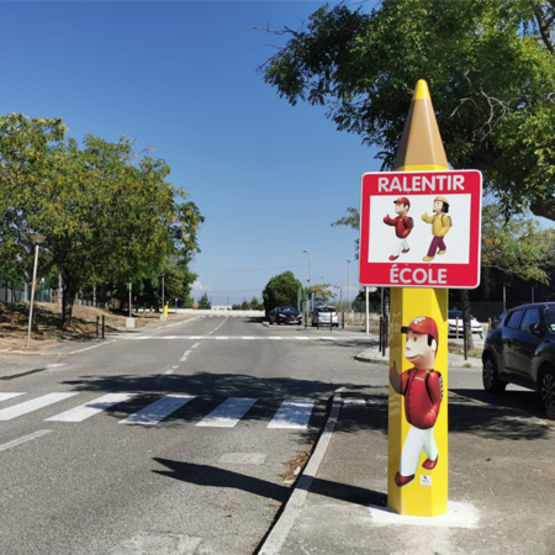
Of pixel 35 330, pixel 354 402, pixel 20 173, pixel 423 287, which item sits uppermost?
pixel 20 173

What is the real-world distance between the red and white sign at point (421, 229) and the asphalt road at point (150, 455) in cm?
225

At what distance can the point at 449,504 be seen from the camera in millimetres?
4992

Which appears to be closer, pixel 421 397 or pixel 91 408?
pixel 421 397

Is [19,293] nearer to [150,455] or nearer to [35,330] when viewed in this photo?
[35,330]

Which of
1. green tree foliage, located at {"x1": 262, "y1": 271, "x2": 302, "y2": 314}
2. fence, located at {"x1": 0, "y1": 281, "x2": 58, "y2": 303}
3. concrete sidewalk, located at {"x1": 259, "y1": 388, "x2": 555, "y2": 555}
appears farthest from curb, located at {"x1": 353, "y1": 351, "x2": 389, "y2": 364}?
green tree foliage, located at {"x1": 262, "y1": 271, "x2": 302, "y2": 314}

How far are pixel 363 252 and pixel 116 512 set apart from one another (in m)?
2.89

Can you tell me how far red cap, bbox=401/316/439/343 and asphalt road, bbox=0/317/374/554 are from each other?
192cm

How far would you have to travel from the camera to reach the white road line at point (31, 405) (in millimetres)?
9461

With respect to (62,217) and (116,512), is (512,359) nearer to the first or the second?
(116,512)

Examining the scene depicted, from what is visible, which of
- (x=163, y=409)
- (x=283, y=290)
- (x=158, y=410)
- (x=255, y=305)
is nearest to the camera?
(x=158, y=410)

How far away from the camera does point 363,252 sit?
189 inches

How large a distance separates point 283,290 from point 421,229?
7535 cm

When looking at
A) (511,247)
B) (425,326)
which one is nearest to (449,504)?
(425,326)

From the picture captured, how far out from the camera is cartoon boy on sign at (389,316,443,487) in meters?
4.63
